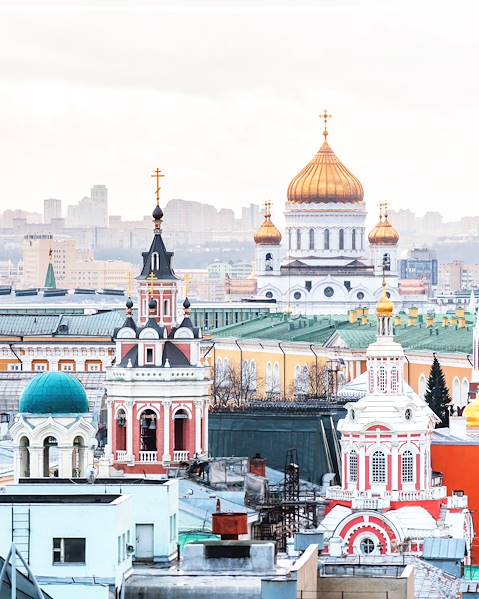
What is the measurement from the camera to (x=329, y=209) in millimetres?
97812

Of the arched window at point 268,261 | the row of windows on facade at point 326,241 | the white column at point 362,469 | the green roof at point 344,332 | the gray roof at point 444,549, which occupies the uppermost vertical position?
the row of windows on facade at point 326,241

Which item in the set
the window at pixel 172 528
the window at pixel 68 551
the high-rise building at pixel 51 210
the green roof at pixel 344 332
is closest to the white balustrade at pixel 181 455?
the window at pixel 172 528

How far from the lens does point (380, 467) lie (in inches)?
1647

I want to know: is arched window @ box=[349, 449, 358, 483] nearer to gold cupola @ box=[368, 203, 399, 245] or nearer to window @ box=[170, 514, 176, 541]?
window @ box=[170, 514, 176, 541]

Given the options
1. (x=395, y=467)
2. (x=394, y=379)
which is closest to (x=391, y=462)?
(x=395, y=467)

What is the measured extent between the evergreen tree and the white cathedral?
110 feet

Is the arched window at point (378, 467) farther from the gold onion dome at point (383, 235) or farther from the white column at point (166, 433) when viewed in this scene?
the gold onion dome at point (383, 235)

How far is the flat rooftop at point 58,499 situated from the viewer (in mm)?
19922

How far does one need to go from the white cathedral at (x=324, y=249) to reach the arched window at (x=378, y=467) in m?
53.4

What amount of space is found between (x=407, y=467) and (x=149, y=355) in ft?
10.4

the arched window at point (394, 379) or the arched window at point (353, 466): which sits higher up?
the arched window at point (394, 379)

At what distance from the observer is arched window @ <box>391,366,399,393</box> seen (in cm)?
4262

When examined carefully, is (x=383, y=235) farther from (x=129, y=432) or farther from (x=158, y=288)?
(x=129, y=432)

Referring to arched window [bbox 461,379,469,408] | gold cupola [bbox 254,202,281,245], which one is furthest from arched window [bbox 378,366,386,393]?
gold cupola [bbox 254,202,281,245]
